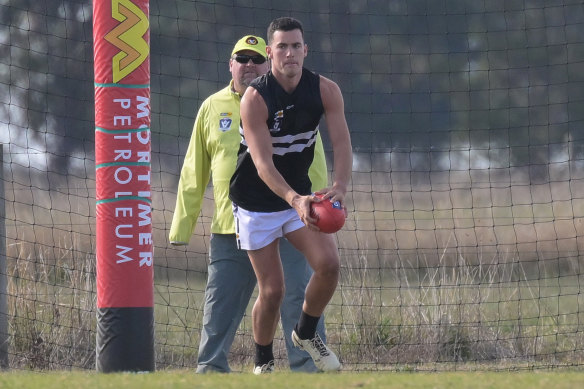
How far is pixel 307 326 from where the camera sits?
23.1ft

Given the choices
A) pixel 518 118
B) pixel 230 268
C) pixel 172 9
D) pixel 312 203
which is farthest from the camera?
pixel 518 118

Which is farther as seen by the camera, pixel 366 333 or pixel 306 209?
pixel 366 333

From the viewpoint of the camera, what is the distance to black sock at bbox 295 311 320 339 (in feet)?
23.0

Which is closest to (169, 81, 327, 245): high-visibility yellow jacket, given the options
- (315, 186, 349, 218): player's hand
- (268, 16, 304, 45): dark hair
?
(268, 16, 304, 45): dark hair

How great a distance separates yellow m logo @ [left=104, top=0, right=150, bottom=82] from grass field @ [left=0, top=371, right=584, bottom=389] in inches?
71.3

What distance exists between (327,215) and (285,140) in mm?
685

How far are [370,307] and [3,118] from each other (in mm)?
12910

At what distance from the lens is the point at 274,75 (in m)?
6.88

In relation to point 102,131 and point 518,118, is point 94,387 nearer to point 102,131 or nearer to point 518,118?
point 102,131

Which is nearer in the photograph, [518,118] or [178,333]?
[178,333]

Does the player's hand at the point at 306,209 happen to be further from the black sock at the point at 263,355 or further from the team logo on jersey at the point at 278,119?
the black sock at the point at 263,355

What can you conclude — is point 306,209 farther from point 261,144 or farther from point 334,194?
point 261,144

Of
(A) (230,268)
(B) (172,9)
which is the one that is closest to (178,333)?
(A) (230,268)

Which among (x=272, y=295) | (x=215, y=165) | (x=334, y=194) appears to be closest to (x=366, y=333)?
(x=215, y=165)
